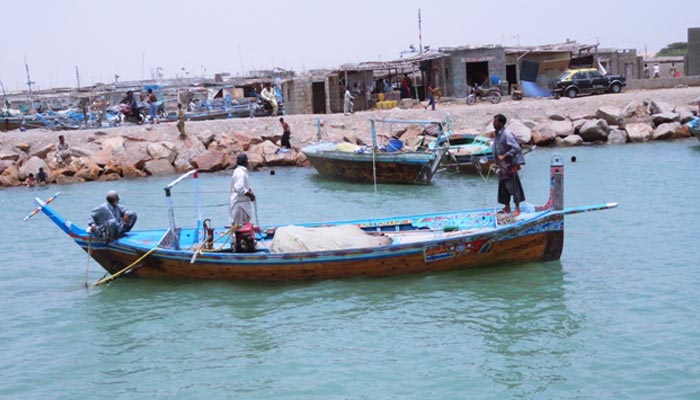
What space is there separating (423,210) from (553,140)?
45.2 feet

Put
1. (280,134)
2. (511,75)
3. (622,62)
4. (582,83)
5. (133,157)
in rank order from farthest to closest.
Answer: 1. (622,62)
2. (511,75)
3. (582,83)
4. (280,134)
5. (133,157)

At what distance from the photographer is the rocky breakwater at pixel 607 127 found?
103 ft

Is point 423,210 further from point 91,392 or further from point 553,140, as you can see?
point 553,140

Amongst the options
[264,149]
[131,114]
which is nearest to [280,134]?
[264,149]

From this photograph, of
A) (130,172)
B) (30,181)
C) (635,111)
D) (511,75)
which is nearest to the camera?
(30,181)

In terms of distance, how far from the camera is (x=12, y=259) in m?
16.6

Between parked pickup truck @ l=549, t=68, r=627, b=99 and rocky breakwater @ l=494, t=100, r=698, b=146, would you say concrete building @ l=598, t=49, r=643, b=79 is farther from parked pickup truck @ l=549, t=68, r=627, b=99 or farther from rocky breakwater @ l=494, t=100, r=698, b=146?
rocky breakwater @ l=494, t=100, r=698, b=146

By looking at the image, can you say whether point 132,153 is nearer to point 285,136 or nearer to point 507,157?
point 285,136

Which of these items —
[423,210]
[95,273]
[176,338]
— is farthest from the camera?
[423,210]

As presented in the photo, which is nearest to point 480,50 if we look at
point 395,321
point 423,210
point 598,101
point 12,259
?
point 598,101

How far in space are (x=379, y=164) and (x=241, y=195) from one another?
38.9ft

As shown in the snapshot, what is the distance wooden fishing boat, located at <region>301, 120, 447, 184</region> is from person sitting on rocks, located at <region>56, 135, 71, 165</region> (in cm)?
1043

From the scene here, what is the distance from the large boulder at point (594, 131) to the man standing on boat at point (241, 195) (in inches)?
876

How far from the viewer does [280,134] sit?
33.2m
